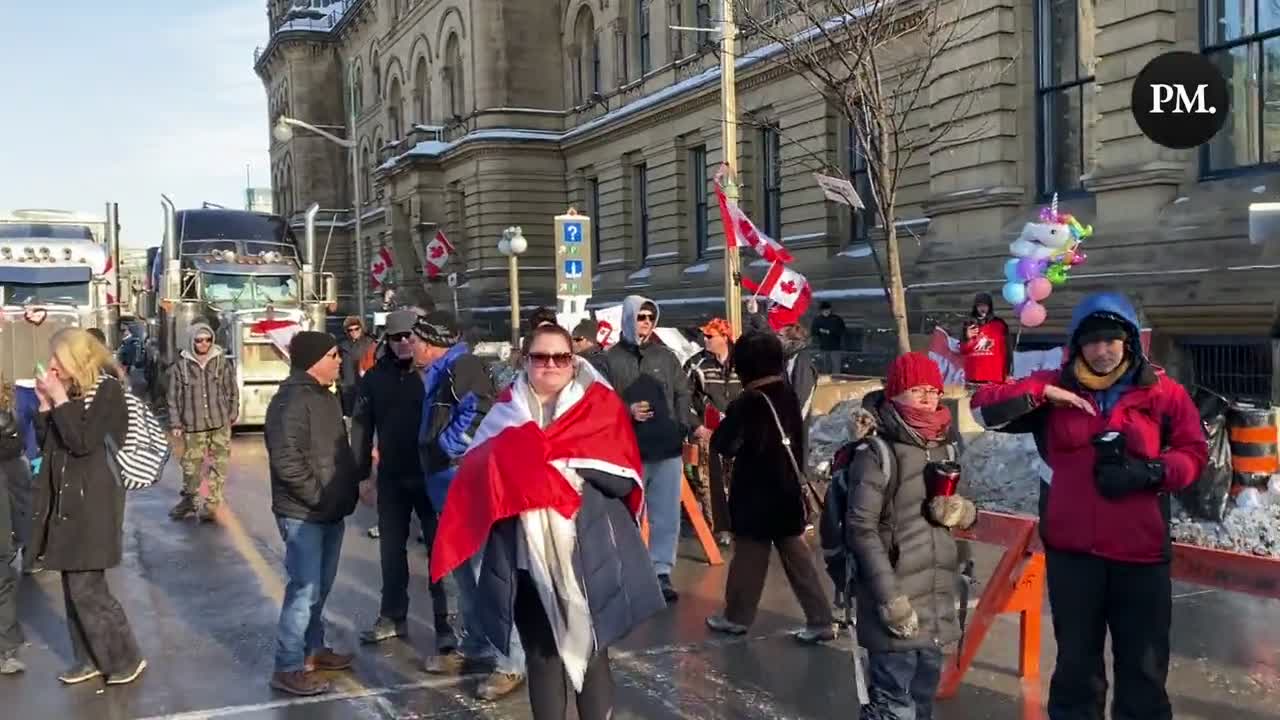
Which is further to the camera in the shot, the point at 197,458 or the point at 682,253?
the point at 682,253

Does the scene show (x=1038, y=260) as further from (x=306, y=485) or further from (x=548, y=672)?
(x=548, y=672)

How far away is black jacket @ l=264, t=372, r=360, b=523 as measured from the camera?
579 centimetres

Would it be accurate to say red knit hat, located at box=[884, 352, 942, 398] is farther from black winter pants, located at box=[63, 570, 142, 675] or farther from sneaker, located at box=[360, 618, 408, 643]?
black winter pants, located at box=[63, 570, 142, 675]

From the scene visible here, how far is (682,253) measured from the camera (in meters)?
34.2

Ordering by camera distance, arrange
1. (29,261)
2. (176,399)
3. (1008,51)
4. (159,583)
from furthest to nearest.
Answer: (29,261) → (1008,51) → (176,399) → (159,583)

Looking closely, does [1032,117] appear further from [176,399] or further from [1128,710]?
[1128,710]

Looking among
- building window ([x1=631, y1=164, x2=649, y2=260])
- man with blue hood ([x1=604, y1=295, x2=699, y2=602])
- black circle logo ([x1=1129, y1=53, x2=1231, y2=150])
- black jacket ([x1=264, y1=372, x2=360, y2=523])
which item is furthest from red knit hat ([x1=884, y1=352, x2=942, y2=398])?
building window ([x1=631, y1=164, x2=649, y2=260])

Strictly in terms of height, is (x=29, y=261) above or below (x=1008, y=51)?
below

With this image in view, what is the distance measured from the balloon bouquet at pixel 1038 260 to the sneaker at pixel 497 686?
32.5 ft

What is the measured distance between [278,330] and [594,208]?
25.1 metres

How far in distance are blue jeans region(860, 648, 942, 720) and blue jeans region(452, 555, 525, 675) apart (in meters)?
1.84

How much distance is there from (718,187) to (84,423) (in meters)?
10.1

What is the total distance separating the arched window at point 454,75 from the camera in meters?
47.1

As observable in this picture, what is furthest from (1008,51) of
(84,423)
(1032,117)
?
(84,423)
